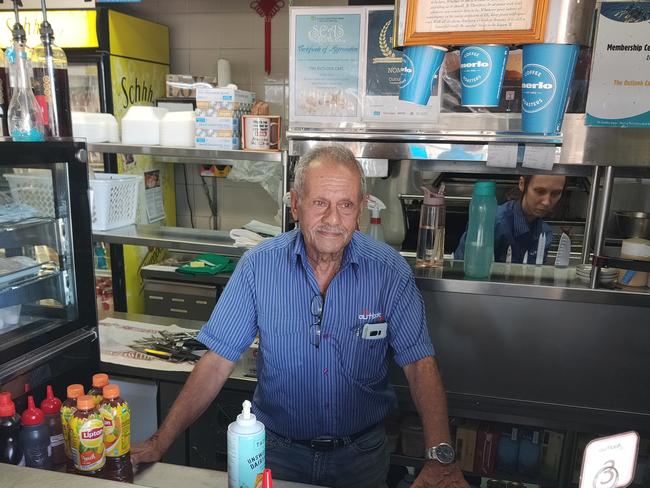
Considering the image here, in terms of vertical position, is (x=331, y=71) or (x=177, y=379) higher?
(x=331, y=71)

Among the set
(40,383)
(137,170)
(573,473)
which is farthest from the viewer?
(137,170)

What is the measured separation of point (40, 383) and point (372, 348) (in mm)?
944

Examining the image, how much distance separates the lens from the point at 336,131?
208 centimetres

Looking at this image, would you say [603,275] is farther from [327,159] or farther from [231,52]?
[231,52]

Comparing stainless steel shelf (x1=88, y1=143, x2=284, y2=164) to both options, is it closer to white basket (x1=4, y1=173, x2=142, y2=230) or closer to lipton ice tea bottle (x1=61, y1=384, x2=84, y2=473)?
Answer: white basket (x1=4, y1=173, x2=142, y2=230)

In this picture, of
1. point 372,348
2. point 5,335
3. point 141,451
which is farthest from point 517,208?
point 5,335

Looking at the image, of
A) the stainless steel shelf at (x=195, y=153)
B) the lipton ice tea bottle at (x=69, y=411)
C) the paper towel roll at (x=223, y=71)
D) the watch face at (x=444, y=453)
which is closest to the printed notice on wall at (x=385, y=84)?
the stainless steel shelf at (x=195, y=153)

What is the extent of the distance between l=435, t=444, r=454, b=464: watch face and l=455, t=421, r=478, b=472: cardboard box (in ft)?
3.27

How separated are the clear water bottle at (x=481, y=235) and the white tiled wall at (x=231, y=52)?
2.24 m

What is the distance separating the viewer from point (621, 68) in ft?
5.64

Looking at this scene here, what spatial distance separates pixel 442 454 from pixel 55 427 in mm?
933

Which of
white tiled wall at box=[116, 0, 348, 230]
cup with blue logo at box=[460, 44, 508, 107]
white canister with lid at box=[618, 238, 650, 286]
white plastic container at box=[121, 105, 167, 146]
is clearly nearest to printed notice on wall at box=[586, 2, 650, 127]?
white canister with lid at box=[618, 238, 650, 286]

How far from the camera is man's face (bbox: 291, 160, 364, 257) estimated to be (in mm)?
1562

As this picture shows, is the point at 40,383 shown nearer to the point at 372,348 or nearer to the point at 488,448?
the point at 372,348
